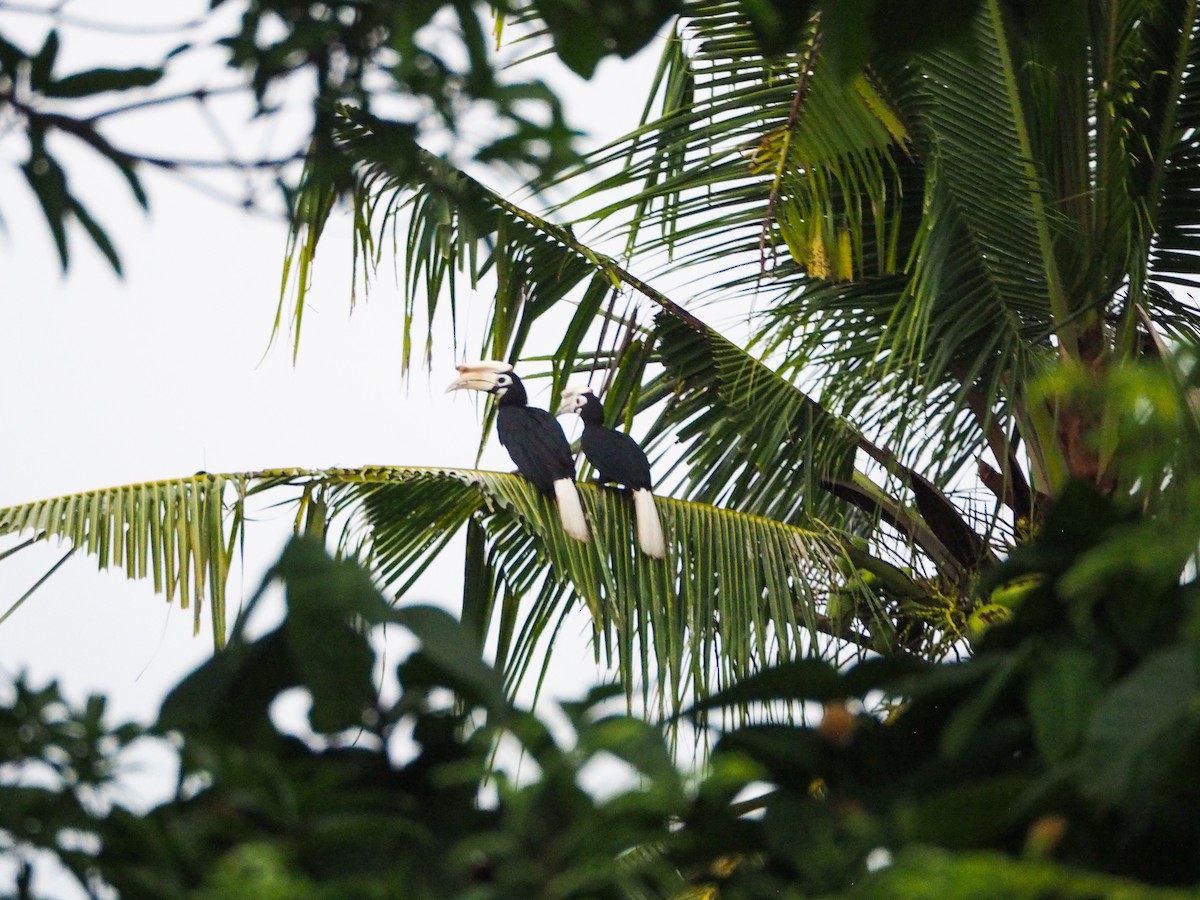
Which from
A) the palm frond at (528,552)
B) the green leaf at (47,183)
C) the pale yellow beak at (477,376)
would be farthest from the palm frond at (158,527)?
the green leaf at (47,183)

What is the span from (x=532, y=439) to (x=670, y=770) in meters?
3.73

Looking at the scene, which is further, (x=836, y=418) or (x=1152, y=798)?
(x=836, y=418)

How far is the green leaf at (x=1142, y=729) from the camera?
86 centimetres

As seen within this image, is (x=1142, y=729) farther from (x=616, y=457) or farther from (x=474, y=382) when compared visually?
(x=474, y=382)

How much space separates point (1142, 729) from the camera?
0.87m

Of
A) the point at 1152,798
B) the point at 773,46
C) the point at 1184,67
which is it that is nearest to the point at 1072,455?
the point at 1184,67

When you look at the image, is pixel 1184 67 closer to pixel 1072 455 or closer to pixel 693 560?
pixel 1072 455

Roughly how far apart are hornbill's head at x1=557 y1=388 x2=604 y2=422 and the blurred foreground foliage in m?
4.07

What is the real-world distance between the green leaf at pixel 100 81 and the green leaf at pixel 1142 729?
2.96ft

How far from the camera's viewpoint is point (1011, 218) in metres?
4.12

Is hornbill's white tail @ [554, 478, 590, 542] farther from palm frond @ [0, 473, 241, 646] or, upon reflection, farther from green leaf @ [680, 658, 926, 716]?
green leaf @ [680, 658, 926, 716]

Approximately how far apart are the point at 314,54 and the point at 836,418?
335 centimetres

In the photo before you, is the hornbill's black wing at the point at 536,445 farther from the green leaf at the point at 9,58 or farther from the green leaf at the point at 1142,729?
the green leaf at the point at 1142,729

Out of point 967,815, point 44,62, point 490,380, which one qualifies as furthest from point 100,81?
point 490,380
